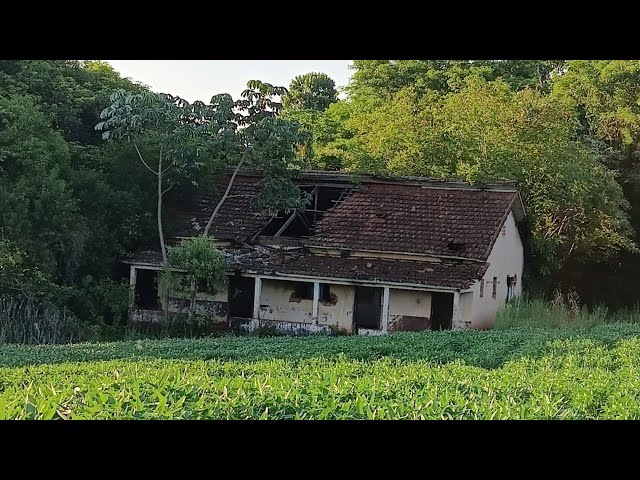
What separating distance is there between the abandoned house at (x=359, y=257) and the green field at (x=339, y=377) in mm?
1886

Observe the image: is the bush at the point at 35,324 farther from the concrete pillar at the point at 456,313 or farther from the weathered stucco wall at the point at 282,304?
the concrete pillar at the point at 456,313

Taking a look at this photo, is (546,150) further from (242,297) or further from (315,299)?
(242,297)

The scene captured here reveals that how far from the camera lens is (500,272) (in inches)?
579

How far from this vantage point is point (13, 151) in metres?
12.9

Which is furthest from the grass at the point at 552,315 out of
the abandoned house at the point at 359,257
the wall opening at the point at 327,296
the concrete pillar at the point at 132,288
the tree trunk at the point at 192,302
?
the concrete pillar at the point at 132,288

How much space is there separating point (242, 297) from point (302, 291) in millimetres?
1141

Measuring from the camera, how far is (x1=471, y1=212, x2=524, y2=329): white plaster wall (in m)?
13.3

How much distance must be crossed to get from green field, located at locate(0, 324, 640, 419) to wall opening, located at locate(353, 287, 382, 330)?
258 centimetres

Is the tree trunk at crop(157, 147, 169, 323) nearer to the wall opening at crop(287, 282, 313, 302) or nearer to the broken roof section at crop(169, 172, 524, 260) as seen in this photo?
the broken roof section at crop(169, 172, 524, 260)

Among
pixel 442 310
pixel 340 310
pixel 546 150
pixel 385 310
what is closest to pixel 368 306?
pixel 340 310

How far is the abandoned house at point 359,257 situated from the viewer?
41.9 feet

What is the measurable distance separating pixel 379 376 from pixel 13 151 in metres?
8.70
